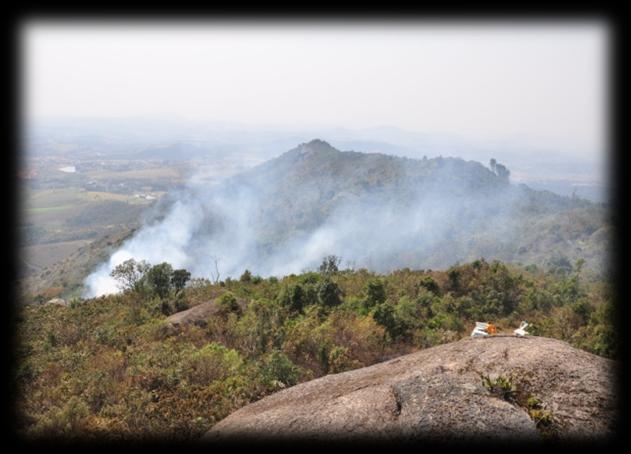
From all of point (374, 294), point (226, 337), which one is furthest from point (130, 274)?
point (374, 294)

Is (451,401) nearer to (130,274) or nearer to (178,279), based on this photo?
(178,279)

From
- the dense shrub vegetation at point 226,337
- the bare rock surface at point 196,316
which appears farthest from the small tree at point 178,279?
the bare rock surface at point 196,316

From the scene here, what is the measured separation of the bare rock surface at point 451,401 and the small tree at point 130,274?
15.0 meters

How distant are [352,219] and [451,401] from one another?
11097cm

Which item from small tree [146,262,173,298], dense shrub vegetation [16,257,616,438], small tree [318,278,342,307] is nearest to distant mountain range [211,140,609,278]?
dense shrub vegetation [16,257,616,438]

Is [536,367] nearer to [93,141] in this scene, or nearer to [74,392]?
[74,392]

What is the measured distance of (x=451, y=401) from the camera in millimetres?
3680

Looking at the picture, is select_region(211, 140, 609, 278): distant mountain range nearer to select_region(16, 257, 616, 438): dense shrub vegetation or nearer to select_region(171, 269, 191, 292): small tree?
select_region(16, 257, 616, 438): dense shrub vegetation

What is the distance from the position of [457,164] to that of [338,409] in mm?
128049

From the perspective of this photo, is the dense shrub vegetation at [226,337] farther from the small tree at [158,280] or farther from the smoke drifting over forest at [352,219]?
the smoke drifting over forest at [352,219]

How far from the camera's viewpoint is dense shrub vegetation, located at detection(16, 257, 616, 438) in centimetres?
610

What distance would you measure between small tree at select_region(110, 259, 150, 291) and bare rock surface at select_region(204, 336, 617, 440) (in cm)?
1496

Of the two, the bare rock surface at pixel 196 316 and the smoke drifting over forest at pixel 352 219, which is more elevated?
the bare rock surface at pixel 196 316

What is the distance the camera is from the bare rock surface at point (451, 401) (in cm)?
345
